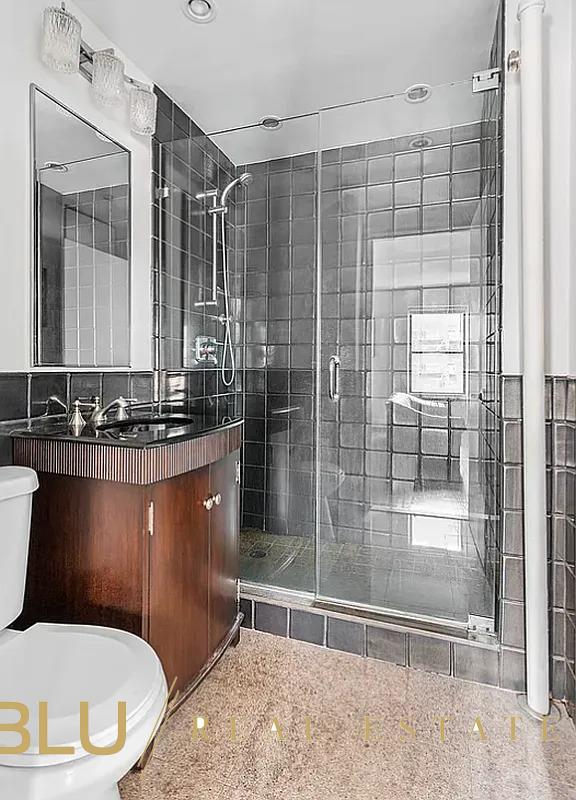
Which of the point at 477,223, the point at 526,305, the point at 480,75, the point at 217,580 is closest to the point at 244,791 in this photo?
the point at 217,580

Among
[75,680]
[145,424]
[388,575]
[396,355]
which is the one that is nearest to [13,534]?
[75,680]

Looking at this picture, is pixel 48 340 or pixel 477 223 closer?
pixel 48 340

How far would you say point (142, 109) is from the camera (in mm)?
2129

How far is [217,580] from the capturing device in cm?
191

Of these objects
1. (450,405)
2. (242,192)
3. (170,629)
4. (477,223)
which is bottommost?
(170,629)

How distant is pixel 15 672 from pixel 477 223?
7.77 feet

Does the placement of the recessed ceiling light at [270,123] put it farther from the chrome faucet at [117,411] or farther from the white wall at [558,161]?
the chrome faucet at [117,411]

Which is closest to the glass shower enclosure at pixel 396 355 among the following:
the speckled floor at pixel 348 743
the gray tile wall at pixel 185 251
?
the gray tile wall at pixel 185 251

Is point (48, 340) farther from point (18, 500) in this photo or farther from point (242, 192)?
point (242, 192)

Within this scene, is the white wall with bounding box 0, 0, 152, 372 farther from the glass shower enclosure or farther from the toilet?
the glass shower enclosure

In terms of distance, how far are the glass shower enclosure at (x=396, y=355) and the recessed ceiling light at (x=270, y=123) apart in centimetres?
3

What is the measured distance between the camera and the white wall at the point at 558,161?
174cm

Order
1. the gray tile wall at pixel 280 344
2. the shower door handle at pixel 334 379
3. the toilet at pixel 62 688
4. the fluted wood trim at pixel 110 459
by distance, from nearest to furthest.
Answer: the toilet at pixel 62 688, the fluted wood trim at pixel 110 459, the shower door handle at pixel 334 379, the gray tile wall at pixel 280 344

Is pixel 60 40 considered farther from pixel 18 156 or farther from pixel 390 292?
pixel 390 292
